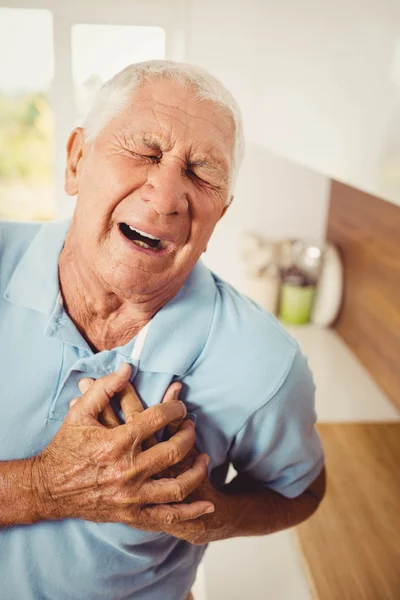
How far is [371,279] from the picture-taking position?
6.55 ft

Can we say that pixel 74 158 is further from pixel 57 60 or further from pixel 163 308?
pixel 57 60

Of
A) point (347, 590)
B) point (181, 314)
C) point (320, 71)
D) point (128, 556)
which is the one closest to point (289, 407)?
point (181, 314)

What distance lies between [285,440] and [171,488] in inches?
8.8

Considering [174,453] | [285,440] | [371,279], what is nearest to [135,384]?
[174,453]

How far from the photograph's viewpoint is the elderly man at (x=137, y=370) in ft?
2.41

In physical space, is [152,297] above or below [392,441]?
above

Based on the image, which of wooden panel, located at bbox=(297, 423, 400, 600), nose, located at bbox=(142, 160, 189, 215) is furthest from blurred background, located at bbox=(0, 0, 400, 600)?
nose, located at bbox=(142, 160, 189, 215)

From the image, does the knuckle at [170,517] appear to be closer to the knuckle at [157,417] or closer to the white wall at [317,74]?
the knuckle at [157,417]

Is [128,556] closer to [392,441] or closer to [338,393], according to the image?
[392,441]

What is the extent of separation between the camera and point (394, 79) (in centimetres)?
94

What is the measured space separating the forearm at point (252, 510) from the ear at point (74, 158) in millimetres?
489

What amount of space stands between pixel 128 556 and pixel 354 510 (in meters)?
0.70

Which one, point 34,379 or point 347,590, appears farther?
point 347,590

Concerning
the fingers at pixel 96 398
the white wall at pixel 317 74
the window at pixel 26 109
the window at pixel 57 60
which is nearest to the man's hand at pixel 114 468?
the fingers at pixel 96 398
